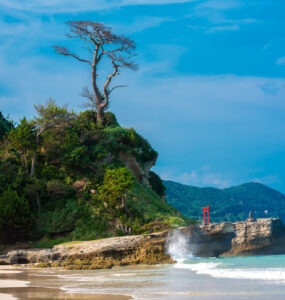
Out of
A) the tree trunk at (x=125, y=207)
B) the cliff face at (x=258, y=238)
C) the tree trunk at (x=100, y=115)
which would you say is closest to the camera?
the tree trunk at (x=125, y=207)

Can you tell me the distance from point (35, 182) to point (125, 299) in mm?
21107

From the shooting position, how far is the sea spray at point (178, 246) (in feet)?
82.0

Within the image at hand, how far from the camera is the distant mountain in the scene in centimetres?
10544

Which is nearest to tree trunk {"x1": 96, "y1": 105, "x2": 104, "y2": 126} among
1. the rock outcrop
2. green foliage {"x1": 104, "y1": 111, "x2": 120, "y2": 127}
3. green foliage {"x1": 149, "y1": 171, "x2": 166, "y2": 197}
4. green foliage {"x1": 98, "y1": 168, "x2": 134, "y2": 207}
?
green foliage {"x1": 104, "y1": 111, "x2": 120, "y2": 127}

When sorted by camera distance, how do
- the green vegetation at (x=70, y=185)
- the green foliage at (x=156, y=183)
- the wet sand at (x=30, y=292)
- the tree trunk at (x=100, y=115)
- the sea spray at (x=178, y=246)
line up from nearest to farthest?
the wet sand at (x=30, y=292), the sea spray at (x=178, y=246), the green vegetation at (x=70, y=185), the tree trunk at (x=100, y=115), the green foliage at (x=156, y=183)

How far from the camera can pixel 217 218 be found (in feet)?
341

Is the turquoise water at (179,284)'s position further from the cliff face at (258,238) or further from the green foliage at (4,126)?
the green foliage at (4,126)

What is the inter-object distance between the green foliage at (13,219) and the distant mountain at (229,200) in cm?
7540

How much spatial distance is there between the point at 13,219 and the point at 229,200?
8901 centimetres

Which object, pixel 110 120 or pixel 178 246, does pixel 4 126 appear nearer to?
pixel 110 120

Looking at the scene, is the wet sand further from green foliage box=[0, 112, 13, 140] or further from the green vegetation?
green foliage box=[0, 112, 13, 140]

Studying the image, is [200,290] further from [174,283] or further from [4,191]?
[4,191]

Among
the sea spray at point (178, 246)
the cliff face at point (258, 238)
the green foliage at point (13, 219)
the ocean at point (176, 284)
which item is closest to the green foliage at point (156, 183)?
the cliff face at point (258, 238)

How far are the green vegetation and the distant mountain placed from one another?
69.3 metres
